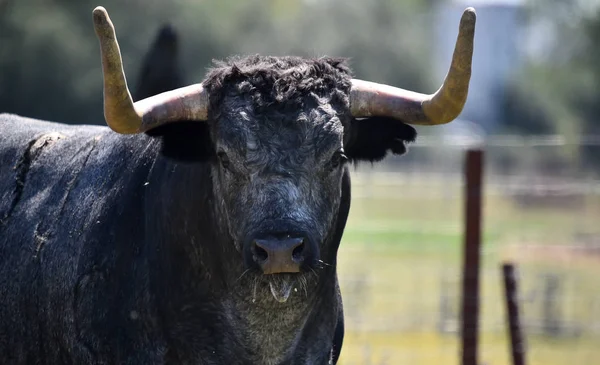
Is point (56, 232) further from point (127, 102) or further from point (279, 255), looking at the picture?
point (279, 255)

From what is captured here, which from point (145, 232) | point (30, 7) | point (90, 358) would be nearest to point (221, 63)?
point (145, 232)

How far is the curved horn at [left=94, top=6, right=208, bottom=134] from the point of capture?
5496 millimetres

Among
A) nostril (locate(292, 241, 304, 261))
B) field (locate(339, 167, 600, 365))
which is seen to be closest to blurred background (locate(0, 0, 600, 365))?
field (locate(339, 167, 600, 365))

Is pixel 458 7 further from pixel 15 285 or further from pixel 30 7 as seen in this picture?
pixel 15 285

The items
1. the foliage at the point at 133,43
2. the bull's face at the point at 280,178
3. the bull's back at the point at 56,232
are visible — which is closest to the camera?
the bull's face at the point at 280,178

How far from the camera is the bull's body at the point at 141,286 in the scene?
6043 millimetres

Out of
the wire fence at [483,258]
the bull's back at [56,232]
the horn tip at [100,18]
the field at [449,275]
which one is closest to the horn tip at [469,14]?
the horn tip at [100,18]

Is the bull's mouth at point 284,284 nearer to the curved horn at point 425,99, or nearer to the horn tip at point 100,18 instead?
the curved horn at point 425,99

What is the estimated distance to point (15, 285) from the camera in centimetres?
679

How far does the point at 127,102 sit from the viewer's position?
566cm

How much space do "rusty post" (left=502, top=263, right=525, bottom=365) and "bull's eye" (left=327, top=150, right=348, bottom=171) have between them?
10.6 ft

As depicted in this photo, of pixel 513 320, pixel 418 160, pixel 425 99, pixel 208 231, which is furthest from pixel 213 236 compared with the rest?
pixel 418 160

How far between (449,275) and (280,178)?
594 inches

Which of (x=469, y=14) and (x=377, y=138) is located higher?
(x=469, y=14)
